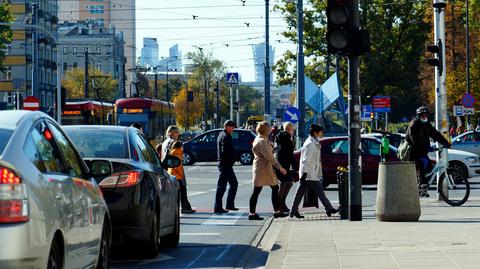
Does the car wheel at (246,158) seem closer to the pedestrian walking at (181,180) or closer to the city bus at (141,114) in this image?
the city bus at (141,114)

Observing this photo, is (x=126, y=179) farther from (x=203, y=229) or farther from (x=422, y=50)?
(x=422, y=50)

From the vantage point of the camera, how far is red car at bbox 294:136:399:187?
30.1 meters

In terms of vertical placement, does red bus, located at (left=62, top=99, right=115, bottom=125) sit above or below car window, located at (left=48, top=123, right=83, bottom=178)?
above

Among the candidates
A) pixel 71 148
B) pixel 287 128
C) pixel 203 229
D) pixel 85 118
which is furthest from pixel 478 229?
pixel 85 118

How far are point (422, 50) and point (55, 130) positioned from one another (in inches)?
3041

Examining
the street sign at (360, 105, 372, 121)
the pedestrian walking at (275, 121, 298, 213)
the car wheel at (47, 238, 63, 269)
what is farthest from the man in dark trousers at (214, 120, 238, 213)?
the street sign at (360, 105, 372, 121)

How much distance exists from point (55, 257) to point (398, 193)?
1106 cm

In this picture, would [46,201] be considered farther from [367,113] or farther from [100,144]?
[367,113]

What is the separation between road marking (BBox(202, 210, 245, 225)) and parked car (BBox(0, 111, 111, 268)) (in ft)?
33.8

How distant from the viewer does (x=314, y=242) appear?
14.7m

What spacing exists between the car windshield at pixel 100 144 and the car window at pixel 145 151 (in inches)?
13.1

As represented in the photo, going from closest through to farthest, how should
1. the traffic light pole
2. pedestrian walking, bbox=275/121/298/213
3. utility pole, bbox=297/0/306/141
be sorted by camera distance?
the traffic light pole < pedestrian walking, bbox=275/121/298/213 < utility pole, bbox=297/0/306/141

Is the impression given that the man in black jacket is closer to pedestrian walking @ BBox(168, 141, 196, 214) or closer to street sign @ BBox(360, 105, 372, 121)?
pedestrian walking @ BBox(168, 141, 196, 214)

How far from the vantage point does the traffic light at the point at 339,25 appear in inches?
699
